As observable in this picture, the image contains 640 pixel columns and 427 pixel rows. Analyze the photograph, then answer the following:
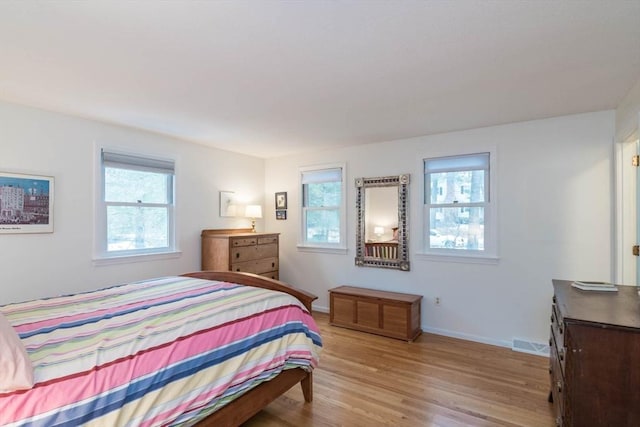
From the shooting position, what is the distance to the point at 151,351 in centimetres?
151

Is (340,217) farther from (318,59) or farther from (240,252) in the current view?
(318,59)

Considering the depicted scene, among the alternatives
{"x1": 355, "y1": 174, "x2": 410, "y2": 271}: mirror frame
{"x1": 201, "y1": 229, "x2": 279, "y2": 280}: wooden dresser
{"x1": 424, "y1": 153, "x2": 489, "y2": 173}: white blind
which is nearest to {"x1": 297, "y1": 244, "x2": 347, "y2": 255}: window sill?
{"x1": 355, "y1": 174, "x2": 410, "y2": 271}: mirror frame

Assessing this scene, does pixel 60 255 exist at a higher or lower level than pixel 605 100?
lower

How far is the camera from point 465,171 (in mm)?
3766

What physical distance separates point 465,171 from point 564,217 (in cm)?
106

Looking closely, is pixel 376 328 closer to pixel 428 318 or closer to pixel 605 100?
pixel 428 318

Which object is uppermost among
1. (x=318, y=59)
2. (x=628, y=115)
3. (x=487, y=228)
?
(x=318, y=59)

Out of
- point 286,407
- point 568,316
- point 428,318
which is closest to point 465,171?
point 428,318

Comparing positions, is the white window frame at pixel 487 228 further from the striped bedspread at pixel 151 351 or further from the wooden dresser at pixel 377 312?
the striped bedspread at pixel 151 351

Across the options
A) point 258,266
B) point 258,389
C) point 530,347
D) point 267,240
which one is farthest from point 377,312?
point 258,389

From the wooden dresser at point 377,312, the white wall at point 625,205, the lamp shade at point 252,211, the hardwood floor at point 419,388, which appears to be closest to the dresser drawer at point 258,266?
the lamp shade at point 252,211

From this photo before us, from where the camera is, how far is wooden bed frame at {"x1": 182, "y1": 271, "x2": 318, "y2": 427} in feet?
5.81

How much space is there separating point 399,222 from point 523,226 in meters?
1.34

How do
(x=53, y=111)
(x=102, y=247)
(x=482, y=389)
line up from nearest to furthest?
(x=482, y=389) → (x=53, y=111) → (x=102, y=247)
